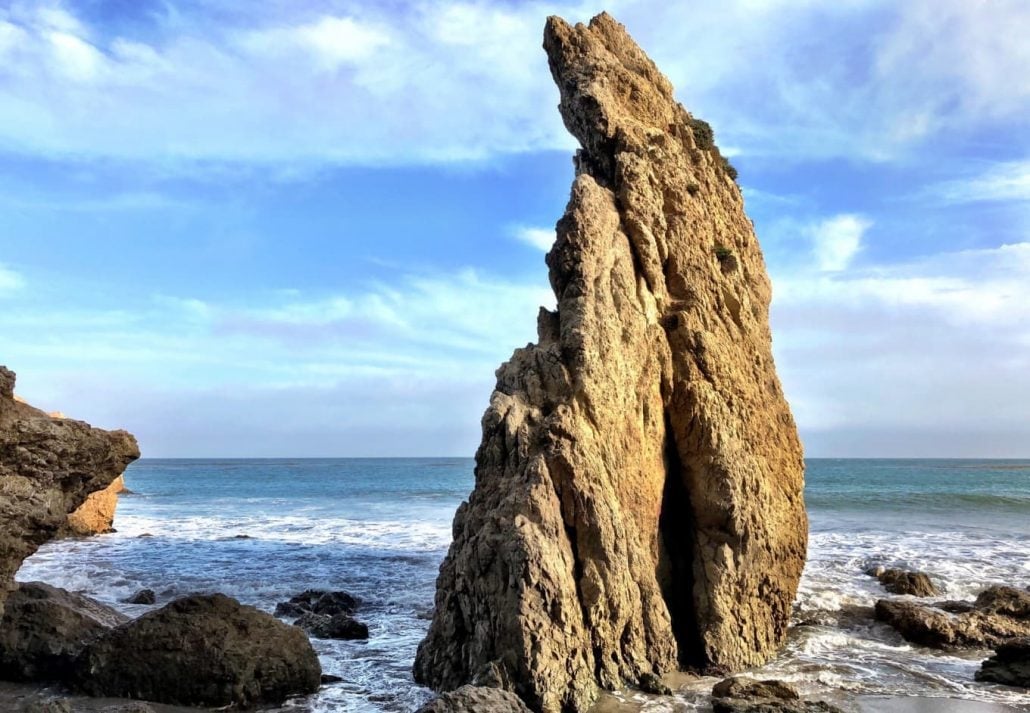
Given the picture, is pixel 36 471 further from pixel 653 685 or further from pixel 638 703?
pixel 653 685

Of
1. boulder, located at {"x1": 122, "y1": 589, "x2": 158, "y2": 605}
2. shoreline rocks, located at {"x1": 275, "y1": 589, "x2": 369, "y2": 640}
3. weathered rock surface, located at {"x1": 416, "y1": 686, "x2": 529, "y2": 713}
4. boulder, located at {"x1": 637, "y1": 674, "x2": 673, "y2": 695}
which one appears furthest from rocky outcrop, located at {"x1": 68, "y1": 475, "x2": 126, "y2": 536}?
weathered rock surface, located at {"x1": 416, "y1": 686, "x2": 529, "y2": 713}

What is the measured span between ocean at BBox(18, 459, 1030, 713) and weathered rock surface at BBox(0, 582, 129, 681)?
347 centimetres

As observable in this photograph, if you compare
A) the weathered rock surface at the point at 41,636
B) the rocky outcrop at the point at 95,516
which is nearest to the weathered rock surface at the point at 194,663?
the weathered rock surface at the point at 41,636

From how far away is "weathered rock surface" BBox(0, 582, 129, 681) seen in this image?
37.4 feet

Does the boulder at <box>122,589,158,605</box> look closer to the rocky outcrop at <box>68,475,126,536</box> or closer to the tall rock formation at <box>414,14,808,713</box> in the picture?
the tall rock formation at <box>414,14,808,713</box>

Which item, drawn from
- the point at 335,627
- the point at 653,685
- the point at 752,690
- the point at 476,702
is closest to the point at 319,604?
the point at 335,627

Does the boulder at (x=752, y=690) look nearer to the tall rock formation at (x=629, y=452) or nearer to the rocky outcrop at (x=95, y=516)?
the tall rock formation at (x=629, y=452)

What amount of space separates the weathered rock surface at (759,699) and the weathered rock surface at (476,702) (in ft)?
10.1

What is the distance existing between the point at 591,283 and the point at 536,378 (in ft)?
6.02

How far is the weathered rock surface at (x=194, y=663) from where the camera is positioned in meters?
11.1

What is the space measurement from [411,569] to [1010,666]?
15785 mm

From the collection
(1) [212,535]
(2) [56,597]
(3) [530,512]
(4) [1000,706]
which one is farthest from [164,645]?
(1) [212,535]

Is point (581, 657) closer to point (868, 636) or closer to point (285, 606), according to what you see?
point (868, 636)

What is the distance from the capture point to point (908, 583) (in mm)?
19391
